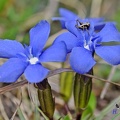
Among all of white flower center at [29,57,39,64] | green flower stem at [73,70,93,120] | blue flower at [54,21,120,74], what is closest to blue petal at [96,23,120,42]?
blue flower at [54,21,120,74]

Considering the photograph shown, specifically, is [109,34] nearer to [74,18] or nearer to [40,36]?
[40,36]

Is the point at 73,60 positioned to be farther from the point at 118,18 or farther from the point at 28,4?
the point at 28,4

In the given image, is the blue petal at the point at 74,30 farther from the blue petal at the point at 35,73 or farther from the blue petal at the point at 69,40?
the blue petal at the point at 35,73

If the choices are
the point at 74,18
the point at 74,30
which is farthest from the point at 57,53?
the point at 74,18

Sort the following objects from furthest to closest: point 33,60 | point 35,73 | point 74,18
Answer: point 74,18 < point 33,60 < point 35,73

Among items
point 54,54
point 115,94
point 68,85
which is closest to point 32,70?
point 54,54
